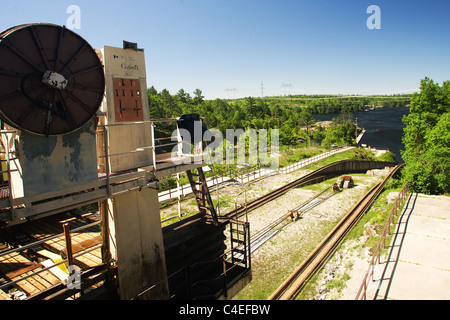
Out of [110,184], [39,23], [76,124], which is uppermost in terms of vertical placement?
[39,23]

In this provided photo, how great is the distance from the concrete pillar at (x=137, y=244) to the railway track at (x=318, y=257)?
5865 millimetres

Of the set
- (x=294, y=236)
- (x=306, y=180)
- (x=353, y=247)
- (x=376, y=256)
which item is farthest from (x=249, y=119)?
(x=376, y=256)

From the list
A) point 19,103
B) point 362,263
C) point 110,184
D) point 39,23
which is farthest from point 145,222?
point 362,263

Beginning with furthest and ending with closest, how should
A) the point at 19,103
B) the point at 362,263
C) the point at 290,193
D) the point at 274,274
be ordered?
the point at 290,193, the point at 274,274, the point at 362,263, the point at 19,103

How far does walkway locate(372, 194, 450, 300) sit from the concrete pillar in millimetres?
5550

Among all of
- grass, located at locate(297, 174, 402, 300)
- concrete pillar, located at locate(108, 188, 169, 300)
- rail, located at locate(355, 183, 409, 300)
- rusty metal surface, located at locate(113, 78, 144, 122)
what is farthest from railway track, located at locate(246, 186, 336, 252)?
rusty metal surface, located at locate(113, 78, 144, 122)

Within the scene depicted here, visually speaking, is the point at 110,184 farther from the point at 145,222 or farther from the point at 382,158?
the point at 382,158

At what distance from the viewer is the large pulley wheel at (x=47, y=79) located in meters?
3.79

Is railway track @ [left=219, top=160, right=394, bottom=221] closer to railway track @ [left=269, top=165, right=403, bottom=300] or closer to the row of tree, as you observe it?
railway track @ [left=269, top=165, right=403, bottom=300]

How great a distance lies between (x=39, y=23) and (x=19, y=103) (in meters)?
1.18

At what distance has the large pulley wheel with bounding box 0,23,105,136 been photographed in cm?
379

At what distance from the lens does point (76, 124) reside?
14.6ft

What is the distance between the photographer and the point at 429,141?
23.8 m

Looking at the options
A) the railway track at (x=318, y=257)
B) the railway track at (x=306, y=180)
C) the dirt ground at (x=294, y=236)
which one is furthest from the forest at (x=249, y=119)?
the railway track at (x=318, y=257)
